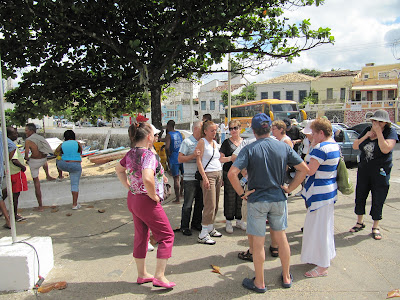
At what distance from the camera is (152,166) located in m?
3.07

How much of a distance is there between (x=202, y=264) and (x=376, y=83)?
164 ft

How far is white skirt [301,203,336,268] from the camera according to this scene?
3.40m

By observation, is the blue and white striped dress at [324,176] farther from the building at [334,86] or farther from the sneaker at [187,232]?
the building at [334,86]

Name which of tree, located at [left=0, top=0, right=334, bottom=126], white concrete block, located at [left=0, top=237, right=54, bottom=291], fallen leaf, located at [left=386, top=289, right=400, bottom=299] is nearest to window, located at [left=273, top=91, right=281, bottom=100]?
tree, located at [left=0, top=0, right=334, bottom=126]

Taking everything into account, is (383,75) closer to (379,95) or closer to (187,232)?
(379,95)

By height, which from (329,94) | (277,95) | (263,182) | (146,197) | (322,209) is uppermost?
(277,95)

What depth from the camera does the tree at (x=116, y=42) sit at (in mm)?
5969

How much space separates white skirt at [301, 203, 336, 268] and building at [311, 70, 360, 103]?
159 feet

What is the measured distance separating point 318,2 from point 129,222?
5.66 m

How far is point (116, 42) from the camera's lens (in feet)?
21.6

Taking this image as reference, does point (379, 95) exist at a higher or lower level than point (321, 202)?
higher

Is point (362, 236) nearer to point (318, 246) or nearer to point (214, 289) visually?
point (318, 246)

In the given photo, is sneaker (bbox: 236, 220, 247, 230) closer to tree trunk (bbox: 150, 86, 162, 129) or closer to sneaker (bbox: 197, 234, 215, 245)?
sneaker (bbox: 197, 234, 215, 245)

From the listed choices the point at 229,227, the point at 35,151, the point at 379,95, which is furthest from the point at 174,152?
the point at 379,95
